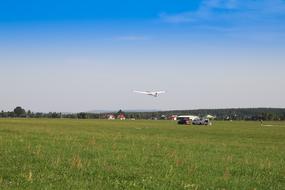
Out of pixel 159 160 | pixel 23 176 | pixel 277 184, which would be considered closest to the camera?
pixel 23 176

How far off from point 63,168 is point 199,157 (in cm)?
981

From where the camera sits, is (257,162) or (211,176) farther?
(257,162)

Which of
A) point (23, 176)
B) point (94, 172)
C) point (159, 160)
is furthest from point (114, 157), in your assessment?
point (23, 176)

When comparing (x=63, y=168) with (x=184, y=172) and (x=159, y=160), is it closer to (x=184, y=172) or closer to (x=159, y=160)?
(x=184, y=172)

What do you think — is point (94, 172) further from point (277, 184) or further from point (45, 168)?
point (277, 184)

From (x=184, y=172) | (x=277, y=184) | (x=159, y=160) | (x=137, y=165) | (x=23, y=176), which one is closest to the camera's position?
(x=23, y=176)

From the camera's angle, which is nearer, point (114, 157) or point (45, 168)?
point (45, 168)

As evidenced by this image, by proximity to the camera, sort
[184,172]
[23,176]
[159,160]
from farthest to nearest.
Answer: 1. [159,160]
2. [184,172]
3. [23,176]

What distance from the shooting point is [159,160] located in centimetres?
2481

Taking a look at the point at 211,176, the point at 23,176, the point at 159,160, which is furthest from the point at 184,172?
the point at 23,176

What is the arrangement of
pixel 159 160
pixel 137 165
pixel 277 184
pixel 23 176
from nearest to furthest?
1. pixel 23 176
2. pixel 277 184
3. pixel 137 165
4. pixel 159 160

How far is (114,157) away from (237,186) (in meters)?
8.99

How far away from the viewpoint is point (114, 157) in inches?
1010

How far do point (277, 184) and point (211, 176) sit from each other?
2.35 m
